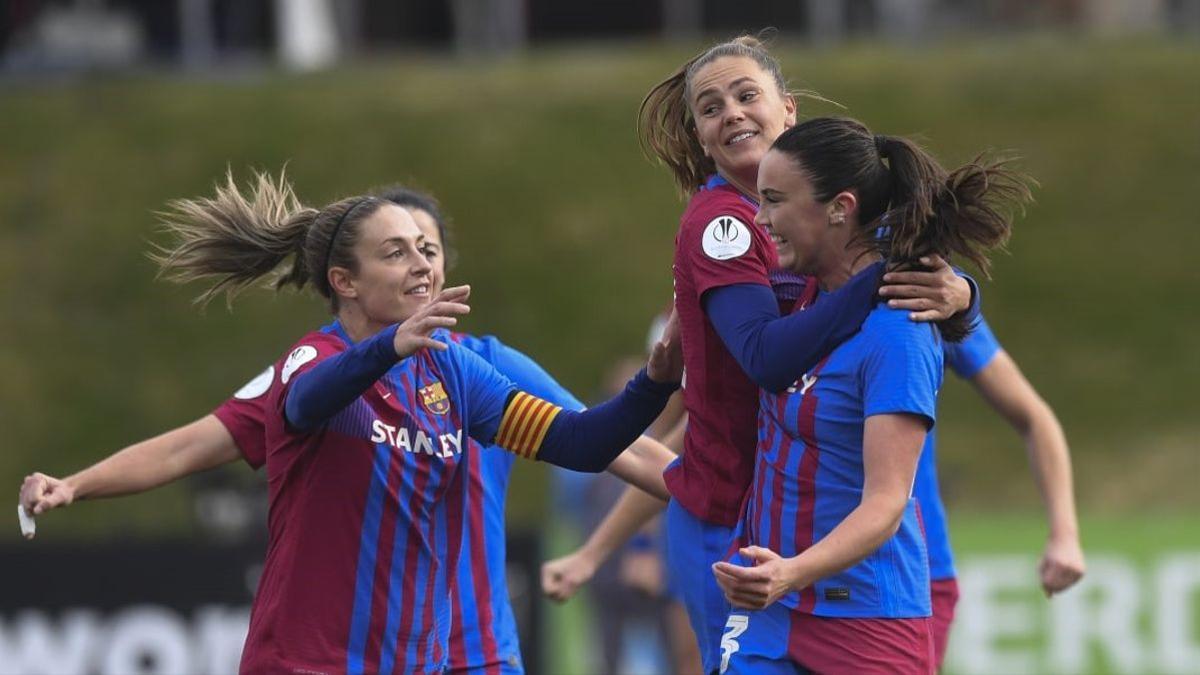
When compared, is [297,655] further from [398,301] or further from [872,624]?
[872,624]

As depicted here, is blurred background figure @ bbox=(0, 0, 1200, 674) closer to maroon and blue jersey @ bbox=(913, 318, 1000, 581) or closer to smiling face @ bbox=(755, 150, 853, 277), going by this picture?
maroon and blue jersey @ bbox=(913, 318, 1000, 581)

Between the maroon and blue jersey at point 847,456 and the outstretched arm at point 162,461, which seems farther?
the outstretched arm at point 162,461

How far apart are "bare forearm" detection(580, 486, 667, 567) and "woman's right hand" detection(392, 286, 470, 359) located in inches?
50.1

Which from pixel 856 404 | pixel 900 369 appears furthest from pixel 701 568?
pixel 900 369

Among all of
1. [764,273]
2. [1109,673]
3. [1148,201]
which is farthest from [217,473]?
[1148,201]

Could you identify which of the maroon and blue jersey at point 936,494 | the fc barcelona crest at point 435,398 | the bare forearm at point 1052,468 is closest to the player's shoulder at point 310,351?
the fc barcelona crest at point 435,398

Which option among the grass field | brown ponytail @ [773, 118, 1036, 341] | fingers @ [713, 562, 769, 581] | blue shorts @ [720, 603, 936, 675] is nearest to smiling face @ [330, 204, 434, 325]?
brown ponytail @ [773, 118, 1036, 341]

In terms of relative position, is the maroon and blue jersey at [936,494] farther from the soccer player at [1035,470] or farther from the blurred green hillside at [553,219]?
the blurred green hillside at [553,219]

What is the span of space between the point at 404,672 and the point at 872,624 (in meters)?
1.20

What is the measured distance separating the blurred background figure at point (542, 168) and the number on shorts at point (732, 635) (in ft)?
31.1

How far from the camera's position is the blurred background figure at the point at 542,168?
1493 cm

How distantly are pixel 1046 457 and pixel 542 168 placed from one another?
1172 centimetres

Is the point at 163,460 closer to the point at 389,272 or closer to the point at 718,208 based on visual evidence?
the point at 389,272

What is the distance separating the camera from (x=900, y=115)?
54.6 feet
